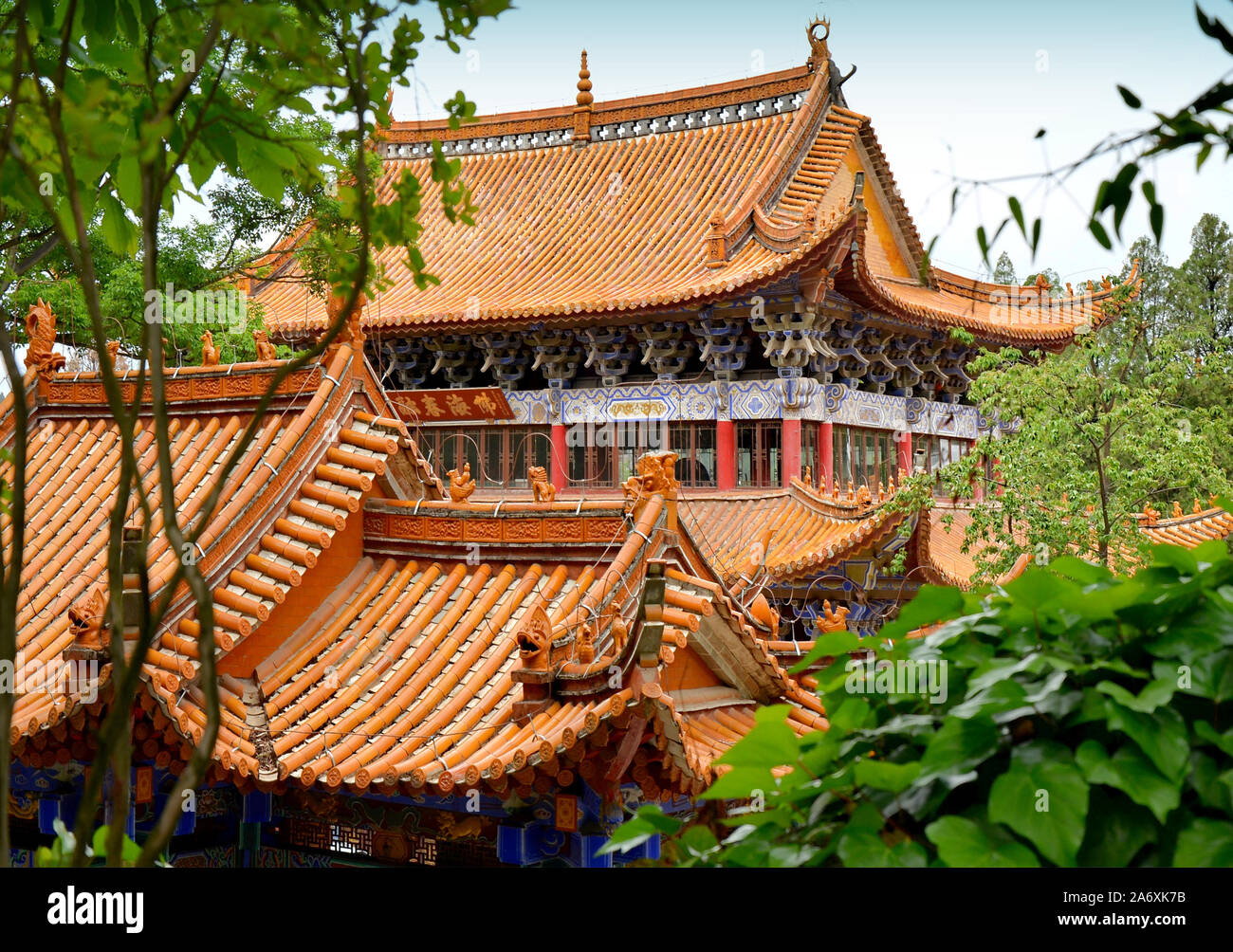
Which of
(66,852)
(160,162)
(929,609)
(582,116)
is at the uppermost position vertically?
(582,116)

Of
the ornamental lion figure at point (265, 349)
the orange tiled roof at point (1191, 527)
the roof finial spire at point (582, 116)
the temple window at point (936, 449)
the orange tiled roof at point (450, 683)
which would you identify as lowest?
the orange tiled roof at point (450, 683)

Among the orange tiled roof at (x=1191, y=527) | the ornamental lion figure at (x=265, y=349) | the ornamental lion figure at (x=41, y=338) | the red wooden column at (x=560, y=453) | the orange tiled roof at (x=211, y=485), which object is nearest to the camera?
the orange tiled roof at (x=211, y=485)

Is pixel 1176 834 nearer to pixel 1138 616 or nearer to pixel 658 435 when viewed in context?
pixel 1138 616

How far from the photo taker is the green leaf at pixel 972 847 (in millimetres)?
1976

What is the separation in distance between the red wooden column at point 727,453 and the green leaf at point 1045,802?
55.8ft

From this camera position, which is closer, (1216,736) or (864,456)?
(1216,736)

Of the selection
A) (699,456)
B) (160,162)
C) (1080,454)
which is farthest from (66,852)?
(699,456)

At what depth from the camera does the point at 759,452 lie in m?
19.0

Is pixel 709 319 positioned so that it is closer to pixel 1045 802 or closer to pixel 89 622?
pixel 89 622

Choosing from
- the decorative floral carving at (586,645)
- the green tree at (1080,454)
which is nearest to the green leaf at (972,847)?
the decorative floral carving at (586,645)

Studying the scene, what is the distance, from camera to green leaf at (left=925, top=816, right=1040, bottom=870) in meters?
1.98

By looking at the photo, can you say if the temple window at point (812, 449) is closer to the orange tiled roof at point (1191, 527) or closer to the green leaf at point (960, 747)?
the orange tiled roof at point (1191, 527)

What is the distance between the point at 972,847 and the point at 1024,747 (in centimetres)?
19

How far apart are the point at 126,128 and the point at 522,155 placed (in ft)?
74.4
